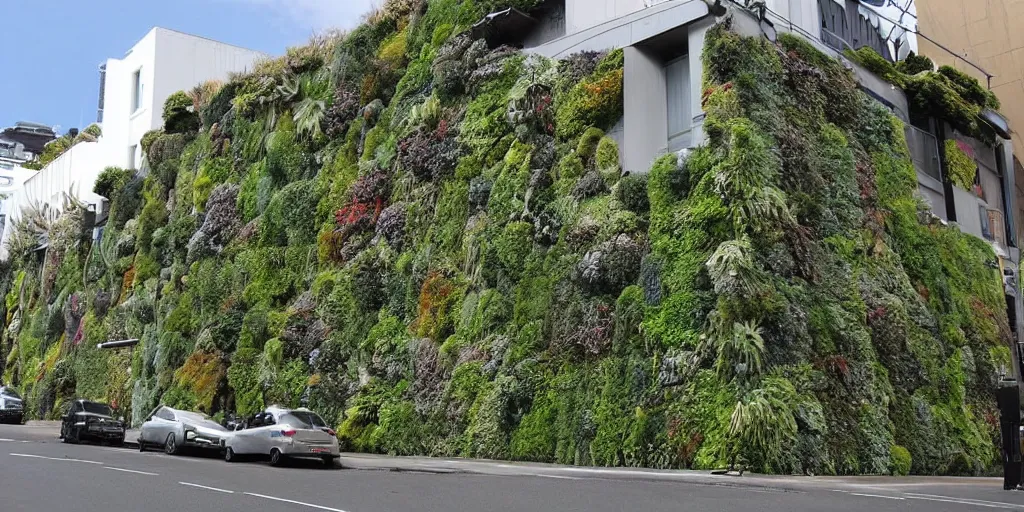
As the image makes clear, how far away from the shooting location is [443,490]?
13508mm

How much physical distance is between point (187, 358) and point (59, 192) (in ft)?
85.7

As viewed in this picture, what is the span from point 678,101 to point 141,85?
1314 inches

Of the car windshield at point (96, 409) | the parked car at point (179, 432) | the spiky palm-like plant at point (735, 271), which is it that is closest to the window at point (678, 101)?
the spiky palm-like plant at point (735, 271)

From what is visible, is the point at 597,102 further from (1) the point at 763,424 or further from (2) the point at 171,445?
(2) the point at 171,445

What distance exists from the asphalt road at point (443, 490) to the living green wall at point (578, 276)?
2.33 m

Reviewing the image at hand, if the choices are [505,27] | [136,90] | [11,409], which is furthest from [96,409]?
[136,90]

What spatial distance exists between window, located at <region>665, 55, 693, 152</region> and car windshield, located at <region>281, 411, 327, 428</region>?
10.3 m

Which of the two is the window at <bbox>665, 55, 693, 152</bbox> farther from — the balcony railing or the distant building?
the distant building

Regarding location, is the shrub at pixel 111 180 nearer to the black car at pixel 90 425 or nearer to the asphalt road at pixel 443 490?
the black car at pixel 90 425

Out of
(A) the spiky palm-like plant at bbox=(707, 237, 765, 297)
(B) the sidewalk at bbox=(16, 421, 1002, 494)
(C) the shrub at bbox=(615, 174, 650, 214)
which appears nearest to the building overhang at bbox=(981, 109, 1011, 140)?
(C) the shrub at bbox=(615, 174, 650, 214)

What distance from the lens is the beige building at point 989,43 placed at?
38875mm

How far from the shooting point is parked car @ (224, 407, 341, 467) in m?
19.2

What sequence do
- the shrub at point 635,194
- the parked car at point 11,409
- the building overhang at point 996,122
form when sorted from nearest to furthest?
the shrub at point 635,194 → the building overhang at point 996,122 → the parked car at point 11,409

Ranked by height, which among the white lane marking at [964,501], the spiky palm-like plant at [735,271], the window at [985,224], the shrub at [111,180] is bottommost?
the white lane marking at [964,501]
